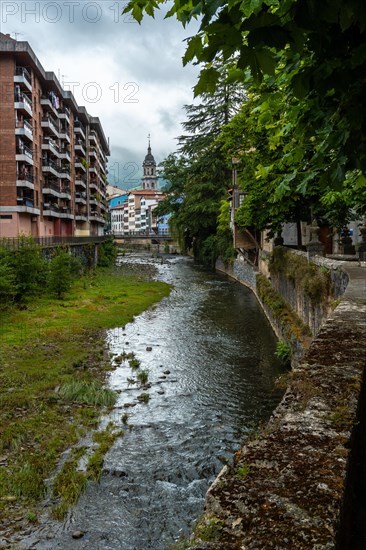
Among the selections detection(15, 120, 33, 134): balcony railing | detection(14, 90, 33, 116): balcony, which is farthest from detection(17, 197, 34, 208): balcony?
detection(14, 90, 33, 116): balcony

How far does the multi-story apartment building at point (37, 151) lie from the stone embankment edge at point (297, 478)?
119 ft

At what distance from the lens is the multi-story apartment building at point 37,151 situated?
43656 mm

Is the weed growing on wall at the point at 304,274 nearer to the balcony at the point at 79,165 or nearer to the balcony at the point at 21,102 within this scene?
the balcony at the point at 21,102

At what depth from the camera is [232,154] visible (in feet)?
87.1

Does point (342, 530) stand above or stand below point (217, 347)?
above

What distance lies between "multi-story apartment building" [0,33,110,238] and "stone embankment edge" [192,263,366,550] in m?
36.3

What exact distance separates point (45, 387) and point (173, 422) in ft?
14.2

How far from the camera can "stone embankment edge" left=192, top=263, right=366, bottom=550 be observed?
2088 millimetres

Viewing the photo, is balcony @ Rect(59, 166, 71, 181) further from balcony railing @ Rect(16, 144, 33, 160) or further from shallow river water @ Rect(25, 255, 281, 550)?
shallow river water @ Rect(25, 255, 281, 550)

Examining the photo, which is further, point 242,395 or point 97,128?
point 97,128

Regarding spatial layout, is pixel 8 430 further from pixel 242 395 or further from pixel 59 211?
pixel 59 211

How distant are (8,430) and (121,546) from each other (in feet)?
15.4

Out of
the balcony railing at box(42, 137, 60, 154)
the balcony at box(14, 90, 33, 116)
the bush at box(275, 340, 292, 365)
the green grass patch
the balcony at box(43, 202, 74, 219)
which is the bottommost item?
the green grass patch

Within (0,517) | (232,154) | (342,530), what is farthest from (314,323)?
(232,154)
